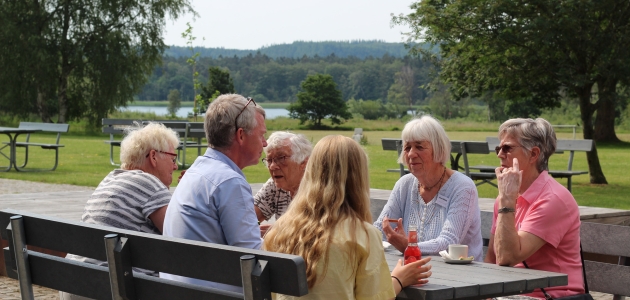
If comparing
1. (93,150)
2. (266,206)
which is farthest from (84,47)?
(266,206)

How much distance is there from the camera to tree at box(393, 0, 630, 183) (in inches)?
691

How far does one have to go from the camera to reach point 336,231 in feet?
10.6

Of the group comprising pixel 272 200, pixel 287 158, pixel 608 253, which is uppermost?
pixel 287 158

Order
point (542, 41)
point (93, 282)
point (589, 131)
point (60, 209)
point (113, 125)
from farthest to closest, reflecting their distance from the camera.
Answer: point (113, 125) < point (589, 131) < point (542, 41) < point (60, 209) < point (93, 282)

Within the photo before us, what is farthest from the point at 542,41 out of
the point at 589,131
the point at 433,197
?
the point at 433,197

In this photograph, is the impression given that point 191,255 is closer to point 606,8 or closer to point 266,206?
point 266,206

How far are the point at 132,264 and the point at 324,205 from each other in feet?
2.64

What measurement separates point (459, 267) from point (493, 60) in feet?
50.2

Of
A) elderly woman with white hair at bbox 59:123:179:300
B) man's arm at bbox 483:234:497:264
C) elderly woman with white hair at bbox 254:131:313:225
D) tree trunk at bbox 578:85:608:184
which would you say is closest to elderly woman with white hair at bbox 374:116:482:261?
man's arm at bbox 483:234:497:264

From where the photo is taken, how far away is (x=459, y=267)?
4.11 meters

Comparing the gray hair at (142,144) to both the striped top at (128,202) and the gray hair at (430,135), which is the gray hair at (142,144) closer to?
the striped top at (128,202)

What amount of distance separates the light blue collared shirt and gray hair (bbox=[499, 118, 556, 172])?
1.61 meters

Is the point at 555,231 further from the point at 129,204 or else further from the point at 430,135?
the point at 129,204

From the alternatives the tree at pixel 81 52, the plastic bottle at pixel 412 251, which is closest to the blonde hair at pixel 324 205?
the plastic bottle at pixel 412 251
